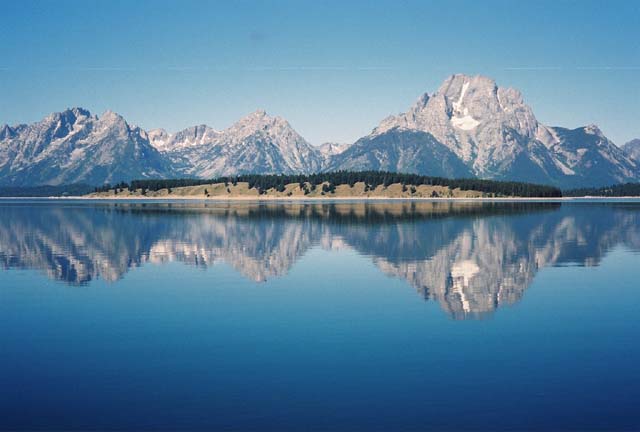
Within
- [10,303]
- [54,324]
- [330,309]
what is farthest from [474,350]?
[10,303]

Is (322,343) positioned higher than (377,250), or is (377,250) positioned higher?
(377,250)

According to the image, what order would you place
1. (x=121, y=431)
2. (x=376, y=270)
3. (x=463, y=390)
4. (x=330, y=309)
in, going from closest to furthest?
1. (x=121, y=431)
2. (x=463, y=390)
3. (x=330, y=309)
4. (x=376, y=270)

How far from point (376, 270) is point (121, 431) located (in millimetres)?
45516

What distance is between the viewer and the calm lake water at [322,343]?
24.7 metres

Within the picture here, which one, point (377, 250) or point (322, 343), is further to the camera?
point (377, 250)

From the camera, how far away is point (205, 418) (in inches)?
939

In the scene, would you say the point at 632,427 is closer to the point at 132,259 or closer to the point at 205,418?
the point at 205,418

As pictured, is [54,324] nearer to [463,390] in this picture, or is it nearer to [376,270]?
[463,390]

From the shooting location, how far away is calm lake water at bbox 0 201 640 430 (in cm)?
2467

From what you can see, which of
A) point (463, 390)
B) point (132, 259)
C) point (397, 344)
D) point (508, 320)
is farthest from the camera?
point (132, 259)

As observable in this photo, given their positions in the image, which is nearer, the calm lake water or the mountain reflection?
the calm lake water

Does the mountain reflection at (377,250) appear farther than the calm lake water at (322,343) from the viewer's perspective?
Yes

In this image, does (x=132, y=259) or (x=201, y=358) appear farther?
(x=132, y=259)

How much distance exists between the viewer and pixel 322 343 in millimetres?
35125
